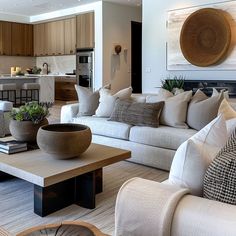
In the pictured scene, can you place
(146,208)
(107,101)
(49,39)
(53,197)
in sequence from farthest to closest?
1. (49,39)
2. (107,101)
3. (53,197)
4. (146,208)

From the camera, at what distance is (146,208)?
3.84 ft

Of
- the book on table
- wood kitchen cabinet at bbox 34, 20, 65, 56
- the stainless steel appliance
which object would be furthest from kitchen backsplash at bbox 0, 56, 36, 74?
the book on table

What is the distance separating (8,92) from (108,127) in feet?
19.5

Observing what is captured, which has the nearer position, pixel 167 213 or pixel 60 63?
pixel 167 213

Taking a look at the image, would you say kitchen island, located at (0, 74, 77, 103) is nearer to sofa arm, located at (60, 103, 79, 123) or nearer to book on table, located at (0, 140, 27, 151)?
sofa arm, located at (60, 103, 79, 123)

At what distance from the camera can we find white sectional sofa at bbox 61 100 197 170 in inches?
138

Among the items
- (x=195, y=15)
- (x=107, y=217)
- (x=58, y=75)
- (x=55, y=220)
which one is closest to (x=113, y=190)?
(x=107, y=217)

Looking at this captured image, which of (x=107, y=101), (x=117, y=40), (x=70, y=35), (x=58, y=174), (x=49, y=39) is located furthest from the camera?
(x=49, y=39)

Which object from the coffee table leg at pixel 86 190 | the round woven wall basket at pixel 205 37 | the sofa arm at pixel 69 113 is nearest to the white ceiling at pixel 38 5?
the round woven wall basket at pixel 205 37

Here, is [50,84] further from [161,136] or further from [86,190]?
[86,190]

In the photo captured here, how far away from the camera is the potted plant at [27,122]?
3061mm

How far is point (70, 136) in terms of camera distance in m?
2.55

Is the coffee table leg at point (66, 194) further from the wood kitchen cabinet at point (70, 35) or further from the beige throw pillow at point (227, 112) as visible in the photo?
the wood kitchen cabinet at point (70, 35)

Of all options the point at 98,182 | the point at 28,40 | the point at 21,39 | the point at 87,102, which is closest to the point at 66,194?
the point at 98,182
